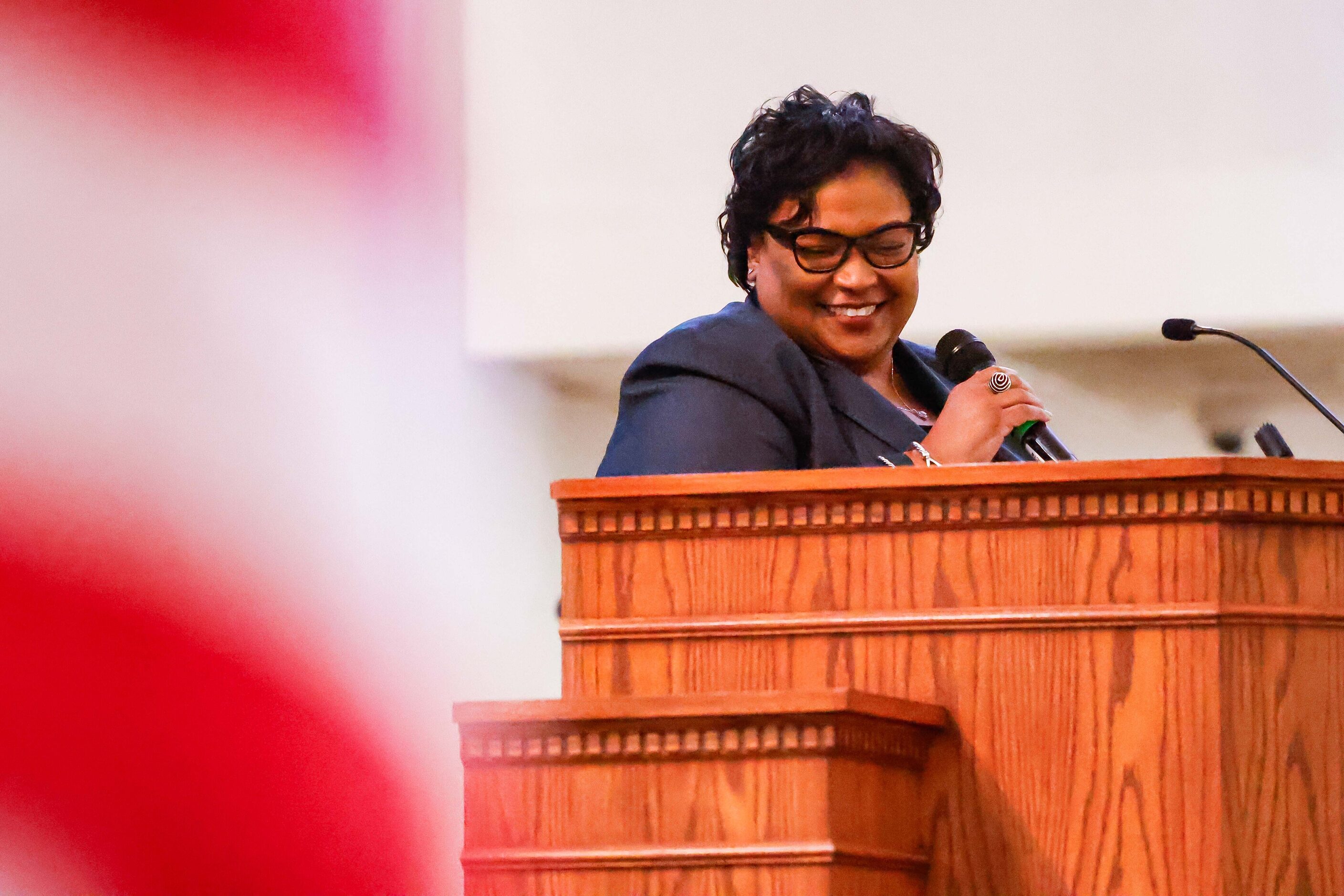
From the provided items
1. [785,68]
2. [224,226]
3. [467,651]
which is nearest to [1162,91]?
[785,68]

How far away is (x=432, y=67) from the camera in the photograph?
114 inches

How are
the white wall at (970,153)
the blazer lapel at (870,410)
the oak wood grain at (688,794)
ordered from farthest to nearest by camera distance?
the white wall at (970,153) → the blazer lapel at (870,410) → the oak wood grain at (688,794)

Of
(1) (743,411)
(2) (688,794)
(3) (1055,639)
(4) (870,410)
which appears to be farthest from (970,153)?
(2) (688,794)

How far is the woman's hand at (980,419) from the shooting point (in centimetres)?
160

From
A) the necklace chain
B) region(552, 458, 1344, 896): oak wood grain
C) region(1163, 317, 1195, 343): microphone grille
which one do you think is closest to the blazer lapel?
the necklace chain

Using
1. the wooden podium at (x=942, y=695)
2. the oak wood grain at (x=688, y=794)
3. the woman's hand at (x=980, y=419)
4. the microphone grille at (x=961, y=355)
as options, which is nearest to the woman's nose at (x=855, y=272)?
the microphone grille at (x=961, y=355)

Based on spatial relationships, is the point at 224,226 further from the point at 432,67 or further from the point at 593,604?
the point at 432,67

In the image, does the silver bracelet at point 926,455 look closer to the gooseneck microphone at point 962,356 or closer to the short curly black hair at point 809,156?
the gooseneck microphone at point 962,356

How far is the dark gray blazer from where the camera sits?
5.32 feet

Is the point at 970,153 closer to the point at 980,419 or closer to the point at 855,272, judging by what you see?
the point at 855,272

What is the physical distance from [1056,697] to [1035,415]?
41 cm

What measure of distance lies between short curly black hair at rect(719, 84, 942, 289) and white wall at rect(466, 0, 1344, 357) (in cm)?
114

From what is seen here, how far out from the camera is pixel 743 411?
1.65 m

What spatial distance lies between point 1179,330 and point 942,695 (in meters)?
0.62
